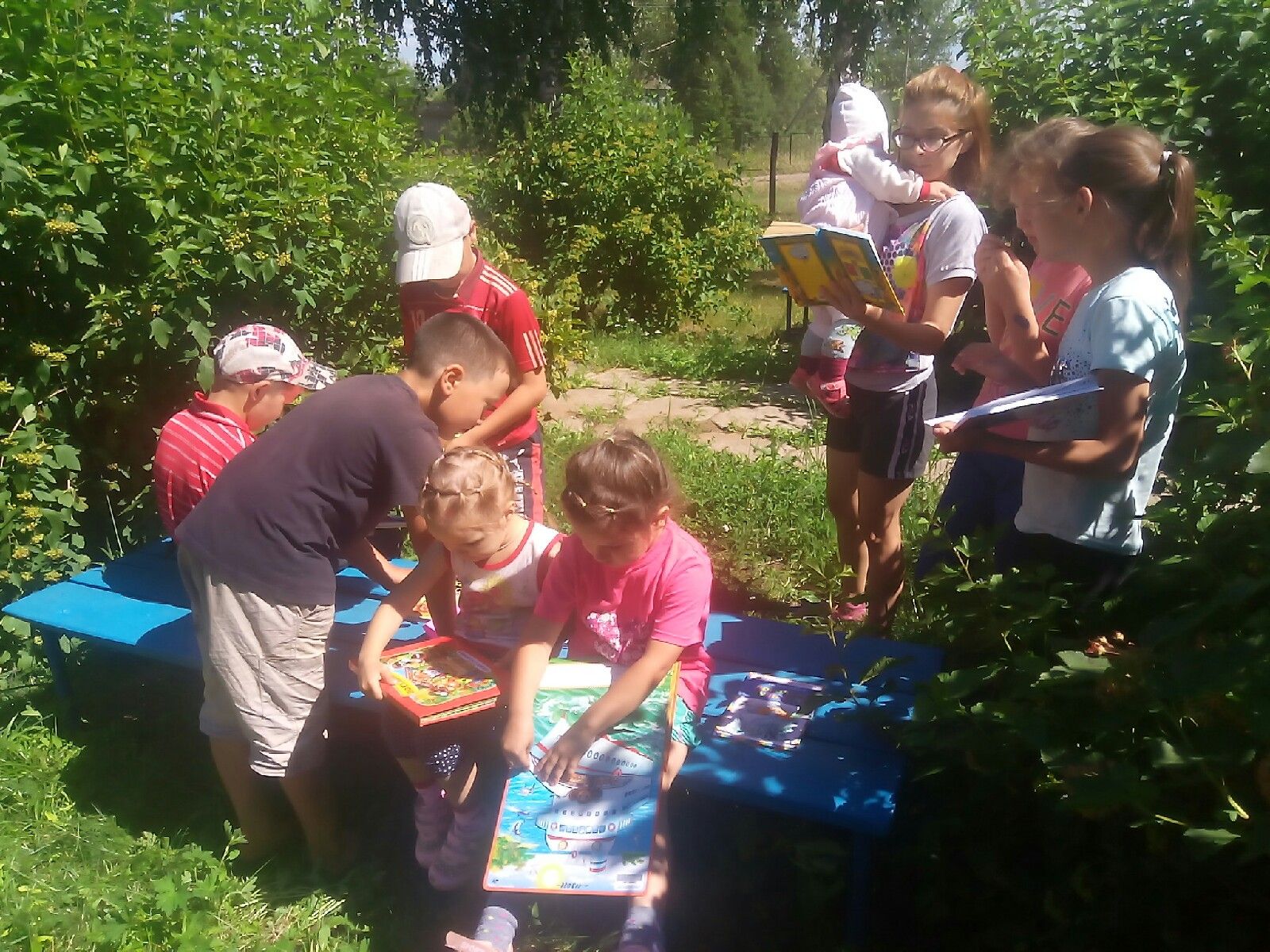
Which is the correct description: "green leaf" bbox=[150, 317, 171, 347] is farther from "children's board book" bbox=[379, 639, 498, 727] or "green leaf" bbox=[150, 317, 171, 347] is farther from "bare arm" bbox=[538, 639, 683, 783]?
"bare arm" bbox=[538, 639, 683, 783]

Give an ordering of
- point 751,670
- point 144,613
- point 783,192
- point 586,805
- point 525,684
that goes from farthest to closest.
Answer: point 783,192 < point 144,613 < point 751,670 < point 525,684 < point 586,805

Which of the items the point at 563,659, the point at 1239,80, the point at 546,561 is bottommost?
the point at 563,659

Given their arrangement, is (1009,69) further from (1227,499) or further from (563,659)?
(563,659)

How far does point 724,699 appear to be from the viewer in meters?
2.56

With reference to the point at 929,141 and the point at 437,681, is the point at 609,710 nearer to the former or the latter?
the point at 437,681

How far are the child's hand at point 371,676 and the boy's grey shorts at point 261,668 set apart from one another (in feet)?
A: 0.55

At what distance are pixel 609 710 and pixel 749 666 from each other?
675 mm

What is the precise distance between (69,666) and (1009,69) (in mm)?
4411

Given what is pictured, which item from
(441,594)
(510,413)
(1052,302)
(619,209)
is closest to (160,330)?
(510,413)

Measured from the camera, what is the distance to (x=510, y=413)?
116 inches

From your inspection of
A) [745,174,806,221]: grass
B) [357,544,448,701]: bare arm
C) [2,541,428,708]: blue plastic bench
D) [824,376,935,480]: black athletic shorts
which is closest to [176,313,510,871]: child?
[357,544,448,701]: bare arm

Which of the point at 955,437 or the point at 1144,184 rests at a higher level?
the point at 1144,184

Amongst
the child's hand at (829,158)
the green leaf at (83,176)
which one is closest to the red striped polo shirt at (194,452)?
the green leaf at (83,176)

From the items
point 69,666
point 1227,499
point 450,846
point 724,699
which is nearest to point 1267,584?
point 1227,499
